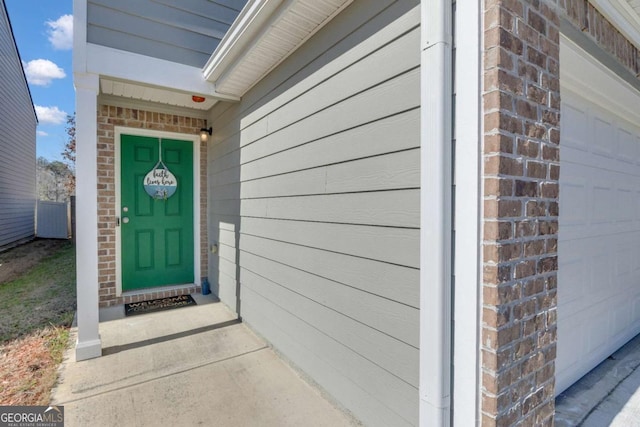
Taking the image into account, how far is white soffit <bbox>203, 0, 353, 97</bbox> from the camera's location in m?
2.04

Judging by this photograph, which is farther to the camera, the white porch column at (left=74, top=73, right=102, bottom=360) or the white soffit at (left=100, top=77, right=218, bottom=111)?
the white soffit at (left=100, top=77, right=218, bottom=111)

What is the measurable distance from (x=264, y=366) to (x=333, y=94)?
6.64 ft

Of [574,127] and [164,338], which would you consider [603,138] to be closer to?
[574,127]

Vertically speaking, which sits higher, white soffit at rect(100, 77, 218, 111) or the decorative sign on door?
white soffit at rect(100, 77, 218, 111)

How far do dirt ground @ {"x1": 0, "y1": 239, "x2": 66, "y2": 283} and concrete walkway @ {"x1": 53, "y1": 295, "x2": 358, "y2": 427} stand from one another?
394cm

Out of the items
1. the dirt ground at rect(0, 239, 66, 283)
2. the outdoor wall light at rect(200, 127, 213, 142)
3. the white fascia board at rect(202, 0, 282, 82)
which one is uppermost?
the white fascia board at rect(202, 0, 282, 82)

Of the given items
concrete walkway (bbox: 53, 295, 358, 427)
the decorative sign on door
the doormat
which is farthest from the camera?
the decorative sign on door

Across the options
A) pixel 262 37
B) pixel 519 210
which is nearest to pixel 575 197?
pixel 519 210

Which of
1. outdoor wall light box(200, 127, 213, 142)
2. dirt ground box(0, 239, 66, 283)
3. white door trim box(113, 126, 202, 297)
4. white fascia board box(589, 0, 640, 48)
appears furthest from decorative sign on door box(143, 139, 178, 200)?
white fascia board box(589, 0, 640, 48)

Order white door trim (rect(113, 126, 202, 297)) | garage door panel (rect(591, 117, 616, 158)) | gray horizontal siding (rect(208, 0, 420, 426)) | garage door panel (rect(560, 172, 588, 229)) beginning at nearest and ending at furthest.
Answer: gray horizontal siding (rect(208, 0, 420, 426)) → garage door panel (rect(560, 172, 588, 229)) → garage door panel (rect(591, 117, 616, 158)) → white door trim (rect(113, 126, 202, 297))

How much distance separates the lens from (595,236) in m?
2.38

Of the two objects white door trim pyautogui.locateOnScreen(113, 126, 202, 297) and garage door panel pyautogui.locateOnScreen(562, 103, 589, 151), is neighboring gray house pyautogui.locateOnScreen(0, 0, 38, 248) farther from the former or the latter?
garage door panel pyautogui.locateOnScreen(562, 103, 589, 151)

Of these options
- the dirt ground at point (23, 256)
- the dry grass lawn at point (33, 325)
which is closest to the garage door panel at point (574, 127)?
the dry grass lawn at point (33, 325)

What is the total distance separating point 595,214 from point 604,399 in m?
1.20
